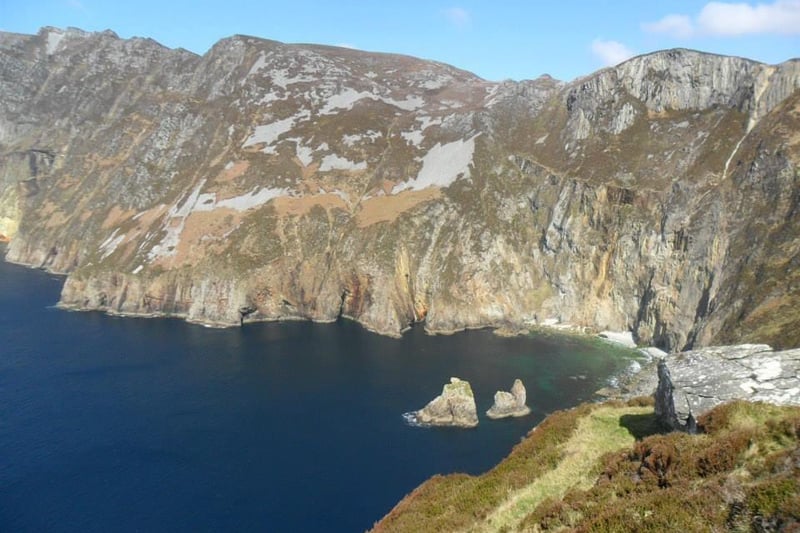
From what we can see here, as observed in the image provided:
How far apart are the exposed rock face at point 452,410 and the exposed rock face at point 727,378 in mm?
52852

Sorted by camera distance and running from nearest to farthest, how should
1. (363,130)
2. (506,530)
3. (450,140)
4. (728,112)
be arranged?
1. (506,530)
2. (728,112)
3. (450,140)
4. (363,130)

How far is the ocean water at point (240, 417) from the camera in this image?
56656 mm

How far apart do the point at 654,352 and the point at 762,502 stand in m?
99.9

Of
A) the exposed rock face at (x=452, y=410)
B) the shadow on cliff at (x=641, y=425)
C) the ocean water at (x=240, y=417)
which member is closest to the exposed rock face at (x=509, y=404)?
the ocean water at (x=240, y=417)

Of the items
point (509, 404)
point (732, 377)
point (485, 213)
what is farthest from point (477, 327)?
point (732, 377)

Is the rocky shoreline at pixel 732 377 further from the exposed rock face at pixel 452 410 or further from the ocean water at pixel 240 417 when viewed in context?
the exposed rock face at pixel 452 410

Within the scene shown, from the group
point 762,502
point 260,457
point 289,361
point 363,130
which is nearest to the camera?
point 762,502

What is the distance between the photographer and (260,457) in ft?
216

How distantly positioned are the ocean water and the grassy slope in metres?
33.4

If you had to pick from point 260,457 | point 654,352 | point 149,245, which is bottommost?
point 260,457

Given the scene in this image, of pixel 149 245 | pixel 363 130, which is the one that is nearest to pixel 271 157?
pixel 363 130

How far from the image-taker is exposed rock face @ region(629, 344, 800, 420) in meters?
20.4

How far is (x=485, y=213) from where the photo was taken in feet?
452

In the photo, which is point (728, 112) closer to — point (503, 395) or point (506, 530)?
point (503, 395)
